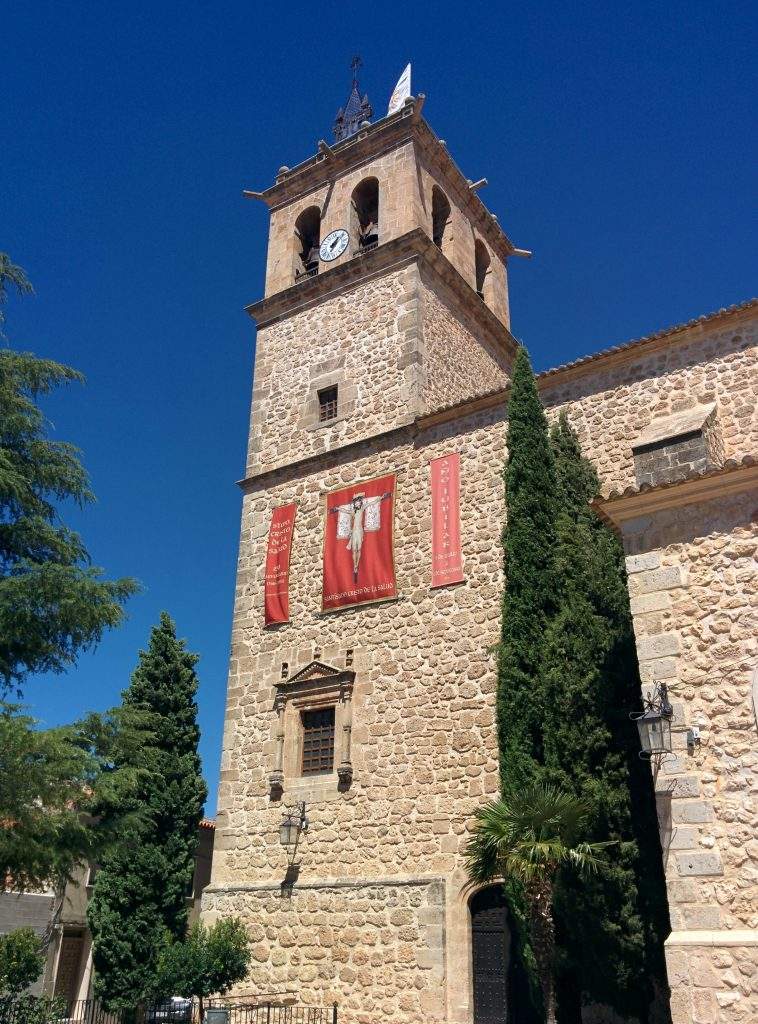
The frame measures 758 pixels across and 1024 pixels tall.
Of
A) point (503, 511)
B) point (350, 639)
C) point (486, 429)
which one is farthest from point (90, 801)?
→ point (486, 429)

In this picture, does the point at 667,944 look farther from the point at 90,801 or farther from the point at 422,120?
the point at 422,120

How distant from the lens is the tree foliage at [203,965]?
36.6 ft

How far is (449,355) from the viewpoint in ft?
52.9

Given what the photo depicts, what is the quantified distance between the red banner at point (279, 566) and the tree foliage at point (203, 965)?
15.9ft

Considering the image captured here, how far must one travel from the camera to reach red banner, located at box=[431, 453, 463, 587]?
12703 mm

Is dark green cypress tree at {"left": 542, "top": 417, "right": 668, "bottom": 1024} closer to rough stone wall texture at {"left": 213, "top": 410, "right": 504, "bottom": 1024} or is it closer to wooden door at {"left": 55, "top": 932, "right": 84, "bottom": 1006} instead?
rough stone wall texture at {"left": 213, "top": 410, "right": 504, "bottom": 1024}

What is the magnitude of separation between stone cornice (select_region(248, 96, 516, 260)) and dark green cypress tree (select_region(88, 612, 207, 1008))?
10001 mm

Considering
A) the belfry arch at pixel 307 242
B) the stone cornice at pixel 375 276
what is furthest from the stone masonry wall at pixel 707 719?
the belfry arch at pixel 307 242

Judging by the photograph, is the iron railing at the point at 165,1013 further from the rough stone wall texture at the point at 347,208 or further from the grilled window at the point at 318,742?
the rough stone wall texture at the point at 347,208

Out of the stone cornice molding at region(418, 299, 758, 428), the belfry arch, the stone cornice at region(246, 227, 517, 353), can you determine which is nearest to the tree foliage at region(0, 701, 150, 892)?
the stone cornice molding at region(418, 299, 758, 428)

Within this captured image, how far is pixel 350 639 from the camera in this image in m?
13.4

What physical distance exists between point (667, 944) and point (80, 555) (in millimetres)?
7936

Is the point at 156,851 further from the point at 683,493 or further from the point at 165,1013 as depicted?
the point at 683,493

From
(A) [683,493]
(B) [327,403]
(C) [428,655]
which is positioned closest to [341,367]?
(B) [327,403]
